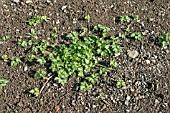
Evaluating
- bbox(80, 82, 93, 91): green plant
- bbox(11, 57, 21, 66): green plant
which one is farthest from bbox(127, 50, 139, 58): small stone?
bbox(11, 57, 21, 66): green plant

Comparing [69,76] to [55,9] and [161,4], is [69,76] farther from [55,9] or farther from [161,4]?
[161,4]

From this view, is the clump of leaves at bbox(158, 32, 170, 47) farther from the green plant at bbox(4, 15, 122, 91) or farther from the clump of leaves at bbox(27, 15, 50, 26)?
the clump of leaves at bbox(27, 15, 50, 26)

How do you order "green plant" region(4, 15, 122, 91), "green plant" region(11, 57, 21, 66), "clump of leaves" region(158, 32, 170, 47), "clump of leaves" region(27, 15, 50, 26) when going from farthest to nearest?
"clump of leaves" region(27, 15, 50, 26) < "clump of leaves" region(158, 32, 170, 47) < "green plant" region(11, 57, 21, 66) < "green plant" region(4, 15, 122, 91)

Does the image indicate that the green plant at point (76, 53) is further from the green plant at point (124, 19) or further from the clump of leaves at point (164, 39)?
the clump of leaves at point (164, 39)

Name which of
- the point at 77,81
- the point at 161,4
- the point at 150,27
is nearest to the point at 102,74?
the point at 77,81

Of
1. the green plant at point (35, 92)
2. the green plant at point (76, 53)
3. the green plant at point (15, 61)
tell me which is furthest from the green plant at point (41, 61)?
the green plant at point (35, 92)

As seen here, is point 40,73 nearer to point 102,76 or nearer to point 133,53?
point 102,76
